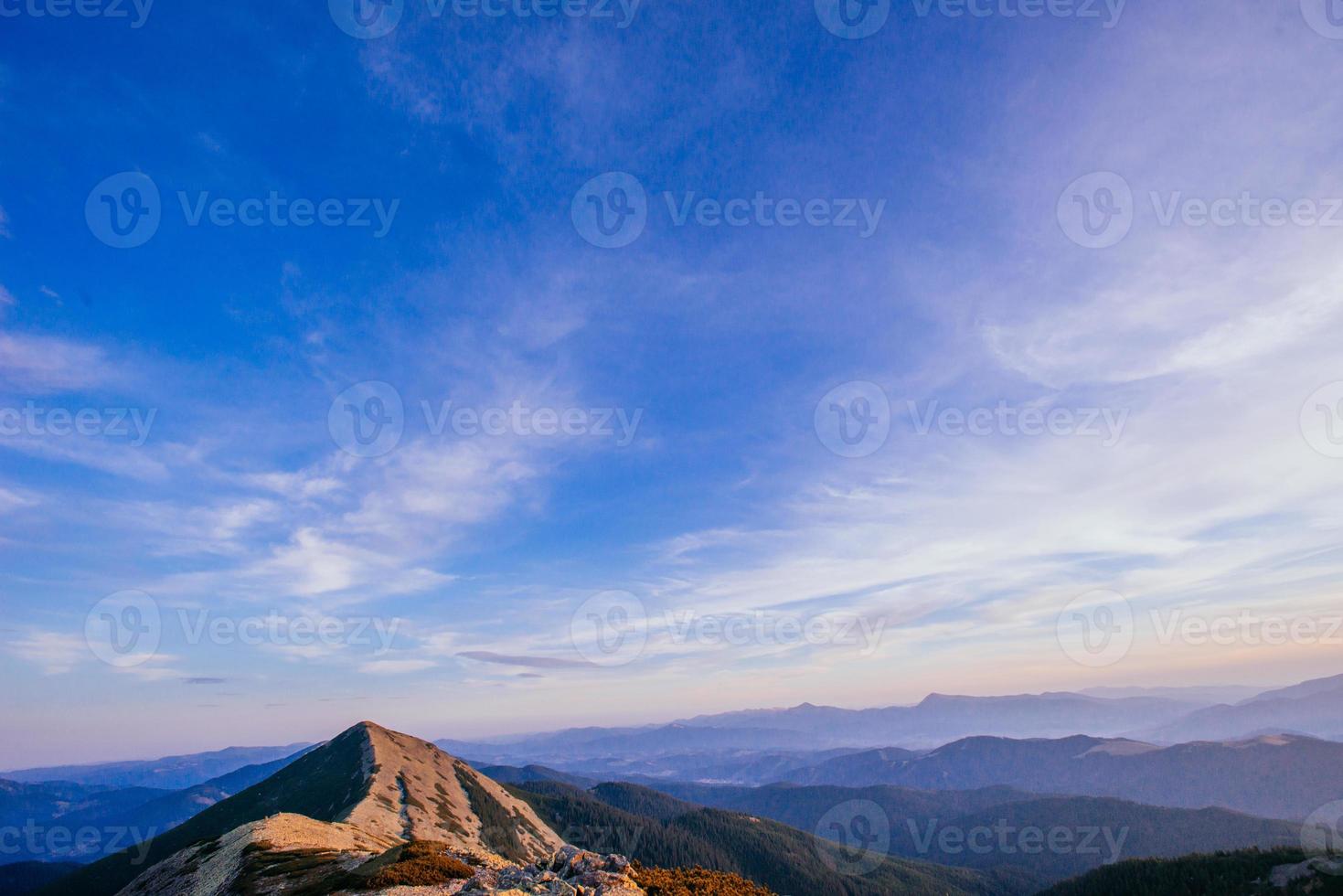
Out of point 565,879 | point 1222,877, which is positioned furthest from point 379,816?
point 1222,877

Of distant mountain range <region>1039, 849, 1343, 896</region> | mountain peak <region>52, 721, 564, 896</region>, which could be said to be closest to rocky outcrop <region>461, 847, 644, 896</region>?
mountain peak <region>52, 721, 564, 896</region>

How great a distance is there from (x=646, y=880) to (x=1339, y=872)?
5246 inches

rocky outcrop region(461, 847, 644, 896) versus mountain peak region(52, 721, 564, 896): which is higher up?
rocky outcrop region(461, 847, 644, 896)

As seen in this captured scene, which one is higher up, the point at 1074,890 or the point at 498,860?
the point at 498,860

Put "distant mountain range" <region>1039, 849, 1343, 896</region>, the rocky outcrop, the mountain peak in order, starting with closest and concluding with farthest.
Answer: the rocky outcrop < "distant mountain range" <region>1039, 849, 1343, 896</region> < the mountain peak

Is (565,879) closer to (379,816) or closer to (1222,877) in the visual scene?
(379,816)

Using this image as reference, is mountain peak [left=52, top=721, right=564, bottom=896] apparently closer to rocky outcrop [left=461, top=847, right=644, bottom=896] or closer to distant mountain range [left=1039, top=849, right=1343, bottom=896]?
rocky outcrop [left=461, top=847, right=644, bottom=896]

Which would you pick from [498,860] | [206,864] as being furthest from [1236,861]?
[206,864]

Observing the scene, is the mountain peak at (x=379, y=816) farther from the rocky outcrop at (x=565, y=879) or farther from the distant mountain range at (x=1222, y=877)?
the distant mountain range at (x=1222, y=877)

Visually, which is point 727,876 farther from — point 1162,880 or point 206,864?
point 1162,880

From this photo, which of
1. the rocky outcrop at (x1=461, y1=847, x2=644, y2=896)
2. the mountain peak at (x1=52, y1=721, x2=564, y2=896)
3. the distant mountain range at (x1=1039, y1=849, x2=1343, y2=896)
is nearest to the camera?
the rocky outcrop at (x1=461, y1=847, x2=644, y2=896)

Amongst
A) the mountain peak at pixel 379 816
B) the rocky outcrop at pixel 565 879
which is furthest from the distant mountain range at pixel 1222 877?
the mountain peak at pixel 379 816

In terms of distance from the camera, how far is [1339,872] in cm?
9444

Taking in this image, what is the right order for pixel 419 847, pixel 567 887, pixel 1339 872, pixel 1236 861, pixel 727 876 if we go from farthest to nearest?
pixel 1236 861
pixel 1339 872
pixel 419 847
pixel 727 876
pixel 567 887
